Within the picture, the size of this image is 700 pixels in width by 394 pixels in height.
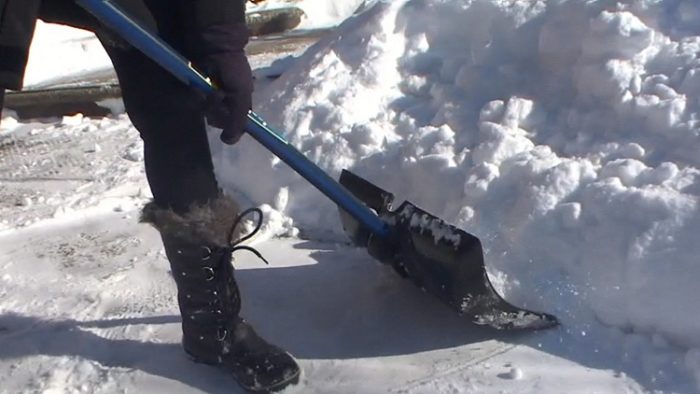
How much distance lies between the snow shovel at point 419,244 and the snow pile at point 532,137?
0.22 meters

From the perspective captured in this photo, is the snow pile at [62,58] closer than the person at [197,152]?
No

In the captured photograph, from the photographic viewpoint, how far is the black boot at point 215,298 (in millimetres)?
2625

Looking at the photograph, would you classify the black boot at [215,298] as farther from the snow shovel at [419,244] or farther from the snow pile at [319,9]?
the snow pile at [319,9]

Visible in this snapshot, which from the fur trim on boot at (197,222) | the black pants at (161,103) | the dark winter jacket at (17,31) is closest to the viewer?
the dark winter jacket at (17,31)

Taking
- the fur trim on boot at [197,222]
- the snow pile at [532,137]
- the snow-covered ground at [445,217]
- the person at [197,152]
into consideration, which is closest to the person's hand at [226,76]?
the person at [197,152]

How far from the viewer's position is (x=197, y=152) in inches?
102

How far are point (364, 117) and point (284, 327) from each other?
1.19 m

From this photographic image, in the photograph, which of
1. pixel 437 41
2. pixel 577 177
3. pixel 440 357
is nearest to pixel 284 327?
pixel 440 357

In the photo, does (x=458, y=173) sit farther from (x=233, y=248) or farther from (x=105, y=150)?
(x=105, y=150)

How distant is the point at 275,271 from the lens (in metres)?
3.34

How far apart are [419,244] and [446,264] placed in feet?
0.40

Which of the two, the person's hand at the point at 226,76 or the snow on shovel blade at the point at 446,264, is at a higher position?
the person's hand at the point at 226,76

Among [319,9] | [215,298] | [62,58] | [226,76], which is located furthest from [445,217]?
[319,9]

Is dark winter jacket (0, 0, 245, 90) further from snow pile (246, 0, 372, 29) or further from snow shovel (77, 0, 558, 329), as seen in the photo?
snow pile (246, 0, 372, 29)
